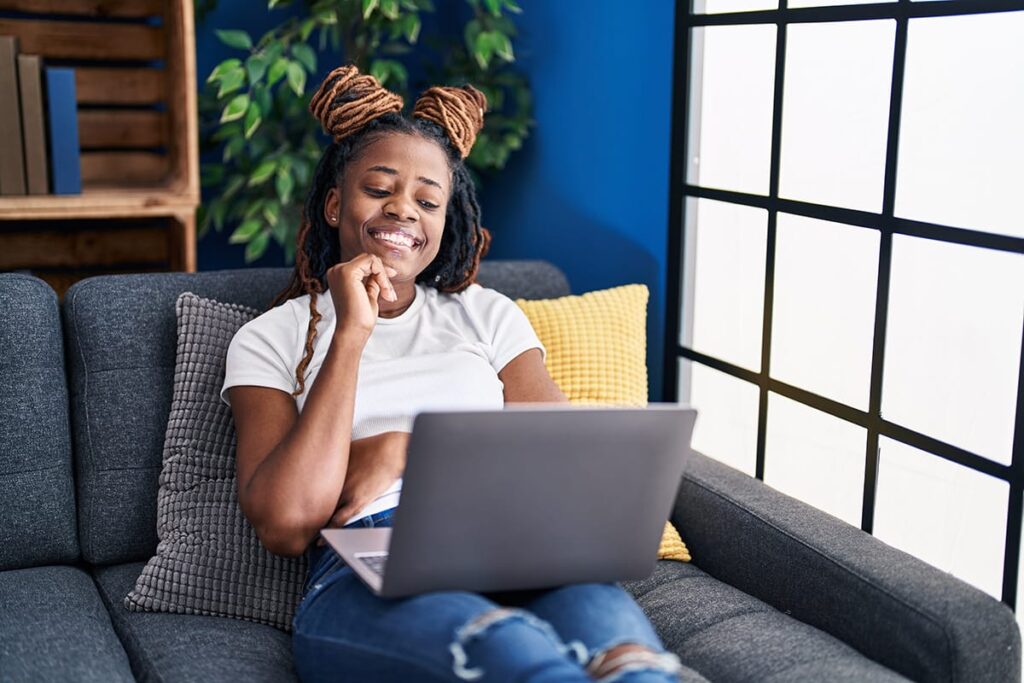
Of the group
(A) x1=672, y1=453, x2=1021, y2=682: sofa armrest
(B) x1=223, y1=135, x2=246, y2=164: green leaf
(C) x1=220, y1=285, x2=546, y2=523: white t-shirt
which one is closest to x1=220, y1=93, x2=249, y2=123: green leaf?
(B) x1=223, y1=135, x2=246, y2=164: green leaf

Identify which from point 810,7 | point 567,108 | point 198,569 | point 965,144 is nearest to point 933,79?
point 965,144

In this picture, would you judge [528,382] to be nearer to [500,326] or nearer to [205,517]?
[500,326]

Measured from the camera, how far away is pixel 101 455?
174cm

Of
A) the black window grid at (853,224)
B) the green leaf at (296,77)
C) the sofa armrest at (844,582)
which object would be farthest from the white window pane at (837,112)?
the green leaf at (296,77)

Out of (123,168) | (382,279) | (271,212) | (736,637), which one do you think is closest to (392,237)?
(382,279)

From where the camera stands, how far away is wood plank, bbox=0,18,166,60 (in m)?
2.52

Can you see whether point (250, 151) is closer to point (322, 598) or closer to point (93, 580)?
point (93, 580)

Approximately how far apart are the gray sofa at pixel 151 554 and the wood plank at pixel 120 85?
3.09 feet

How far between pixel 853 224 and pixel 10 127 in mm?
1642

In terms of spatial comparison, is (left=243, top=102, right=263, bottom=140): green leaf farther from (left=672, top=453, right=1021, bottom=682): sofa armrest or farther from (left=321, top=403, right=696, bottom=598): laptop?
(left=321, top=403, right=696, bottom=598): laptop

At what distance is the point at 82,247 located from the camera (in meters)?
2.71

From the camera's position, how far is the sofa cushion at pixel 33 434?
5.56 ft

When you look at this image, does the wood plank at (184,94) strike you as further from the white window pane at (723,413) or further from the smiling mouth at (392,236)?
the white window pane at (723,413)

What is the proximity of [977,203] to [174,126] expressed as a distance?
1.69 metres
